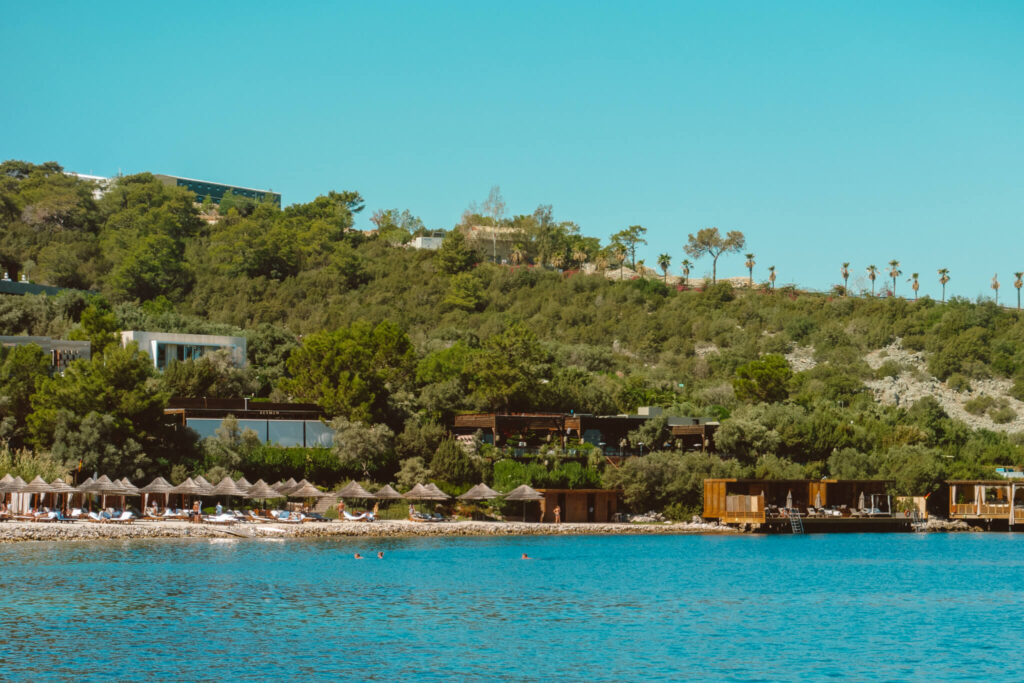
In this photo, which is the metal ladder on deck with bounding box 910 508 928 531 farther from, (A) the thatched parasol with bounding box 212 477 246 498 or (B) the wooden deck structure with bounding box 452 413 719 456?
(A) the thatched parasol with bounding box 212 477 246 498

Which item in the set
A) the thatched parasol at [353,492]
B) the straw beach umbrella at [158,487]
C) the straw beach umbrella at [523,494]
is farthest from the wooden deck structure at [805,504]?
the straw beach umbrella at [158,487]

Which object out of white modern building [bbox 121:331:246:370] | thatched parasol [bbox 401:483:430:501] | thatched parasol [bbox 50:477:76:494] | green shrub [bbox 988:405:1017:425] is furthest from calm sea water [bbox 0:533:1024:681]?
green shrub [bbox 988:405:1017:425]

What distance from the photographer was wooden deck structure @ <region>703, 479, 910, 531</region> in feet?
199

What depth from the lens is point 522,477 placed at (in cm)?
5931

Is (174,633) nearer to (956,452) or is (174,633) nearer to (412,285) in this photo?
(956,452)

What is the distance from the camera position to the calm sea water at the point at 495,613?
83.6ft

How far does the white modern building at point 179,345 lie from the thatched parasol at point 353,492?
65.9 feet

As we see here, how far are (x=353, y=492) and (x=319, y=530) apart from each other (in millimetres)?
3188

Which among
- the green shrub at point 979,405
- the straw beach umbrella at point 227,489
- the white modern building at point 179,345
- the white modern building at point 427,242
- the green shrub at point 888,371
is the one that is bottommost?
the straw beach umbrella at point 227,489

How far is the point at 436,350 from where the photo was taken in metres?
85.8

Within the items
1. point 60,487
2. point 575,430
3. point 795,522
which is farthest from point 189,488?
point 795,522

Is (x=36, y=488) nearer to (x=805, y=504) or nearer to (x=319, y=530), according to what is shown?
(x=319, y=530)

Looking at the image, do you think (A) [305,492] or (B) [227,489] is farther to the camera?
(A) [305,492]

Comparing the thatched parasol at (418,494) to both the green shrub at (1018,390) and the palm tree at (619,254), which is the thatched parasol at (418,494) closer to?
the green shrub at (1018,390)
